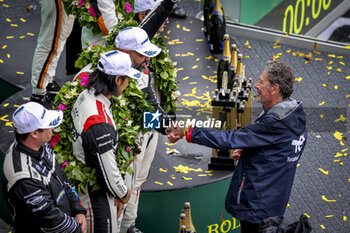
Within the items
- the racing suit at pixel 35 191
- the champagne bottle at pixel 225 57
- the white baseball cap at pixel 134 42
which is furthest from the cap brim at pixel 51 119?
the champagne bottle at pixel 225 57

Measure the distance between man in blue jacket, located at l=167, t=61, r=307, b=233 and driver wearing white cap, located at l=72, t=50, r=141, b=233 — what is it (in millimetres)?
602

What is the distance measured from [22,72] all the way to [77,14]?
1.45 m

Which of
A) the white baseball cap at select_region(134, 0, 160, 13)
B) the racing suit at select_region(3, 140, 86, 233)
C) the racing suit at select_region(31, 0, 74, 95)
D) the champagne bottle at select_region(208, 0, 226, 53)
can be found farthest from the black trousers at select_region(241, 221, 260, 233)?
the champagne bottle at select_region(208, 0, 226, 53)

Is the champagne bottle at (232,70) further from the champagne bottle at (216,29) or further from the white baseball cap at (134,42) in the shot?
the champagne bottle at (216,29)

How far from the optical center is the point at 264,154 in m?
4.15

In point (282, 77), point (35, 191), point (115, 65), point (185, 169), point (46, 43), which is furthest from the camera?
point (46, 43)

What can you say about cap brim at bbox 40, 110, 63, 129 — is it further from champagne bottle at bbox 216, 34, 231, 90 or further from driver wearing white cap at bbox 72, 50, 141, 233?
champagne bottle at bbox 216, 34, 231, 90

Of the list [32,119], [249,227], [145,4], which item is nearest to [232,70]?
[145,4]

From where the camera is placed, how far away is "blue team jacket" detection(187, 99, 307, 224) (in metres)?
4.09

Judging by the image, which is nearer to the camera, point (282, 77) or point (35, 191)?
point (35, 191)

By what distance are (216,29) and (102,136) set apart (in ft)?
12.6

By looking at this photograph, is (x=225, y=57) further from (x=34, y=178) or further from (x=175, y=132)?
(x=34, y=178)

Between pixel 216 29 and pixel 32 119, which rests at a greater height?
pixel 32 119

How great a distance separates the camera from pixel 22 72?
6.86 m
